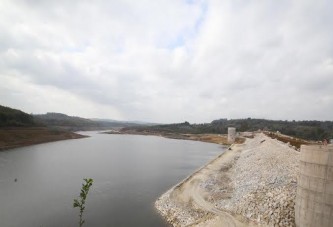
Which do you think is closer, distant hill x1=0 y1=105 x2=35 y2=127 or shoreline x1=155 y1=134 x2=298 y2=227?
shoreline x1=155 y1=134 x2=298 y2=227

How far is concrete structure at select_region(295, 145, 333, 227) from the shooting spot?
15.9 m

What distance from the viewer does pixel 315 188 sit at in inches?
647

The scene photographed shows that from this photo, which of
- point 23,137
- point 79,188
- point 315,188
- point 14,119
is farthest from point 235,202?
point 14,119

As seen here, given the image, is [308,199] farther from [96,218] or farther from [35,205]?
[35,205]

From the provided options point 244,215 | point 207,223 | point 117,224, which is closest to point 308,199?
point 244,215

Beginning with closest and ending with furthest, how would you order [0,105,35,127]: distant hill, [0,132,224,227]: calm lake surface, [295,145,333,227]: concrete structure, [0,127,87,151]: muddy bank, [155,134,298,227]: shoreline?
[295,145,333,227]: concrete structure, [155,134,298,227]: shoreline, [0,132,224,227]: calm lake surface, [0,127,87,151]: muddy bank, [0,105,35,127]: distant hill

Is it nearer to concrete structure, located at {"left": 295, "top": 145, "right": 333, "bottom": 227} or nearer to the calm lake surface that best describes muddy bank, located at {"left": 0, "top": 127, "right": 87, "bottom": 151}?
the calm lake surface

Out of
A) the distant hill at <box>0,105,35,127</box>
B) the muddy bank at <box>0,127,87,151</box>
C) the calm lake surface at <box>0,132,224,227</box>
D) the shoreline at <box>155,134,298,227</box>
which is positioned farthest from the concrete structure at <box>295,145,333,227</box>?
the distant hill at <box>0,105,35,127</box>

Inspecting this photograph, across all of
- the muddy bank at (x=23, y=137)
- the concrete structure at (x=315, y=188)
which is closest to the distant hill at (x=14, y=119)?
the muddy bank at (x=23, y=137)

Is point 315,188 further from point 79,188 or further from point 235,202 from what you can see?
point 79,188

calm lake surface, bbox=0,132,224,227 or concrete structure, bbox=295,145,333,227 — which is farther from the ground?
concrete structure, bbox=295,145,333,227

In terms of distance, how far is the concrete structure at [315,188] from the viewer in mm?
15883

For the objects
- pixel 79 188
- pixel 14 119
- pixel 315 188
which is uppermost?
pixel 14 119

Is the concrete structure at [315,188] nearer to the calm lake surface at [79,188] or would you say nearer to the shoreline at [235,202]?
the shoreline at [235,202]
